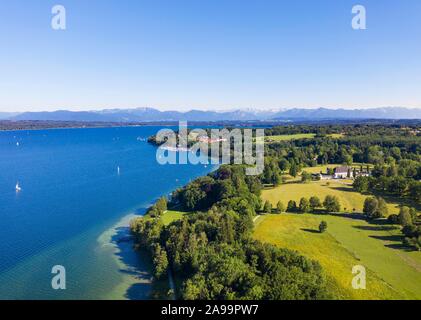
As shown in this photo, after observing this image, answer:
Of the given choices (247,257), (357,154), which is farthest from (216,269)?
(357,154)

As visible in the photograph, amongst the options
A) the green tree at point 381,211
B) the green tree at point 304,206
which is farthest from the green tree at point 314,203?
the green tree at point 381,211

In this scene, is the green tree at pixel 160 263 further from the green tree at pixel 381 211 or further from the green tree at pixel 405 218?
the green tree at pixel 381 211

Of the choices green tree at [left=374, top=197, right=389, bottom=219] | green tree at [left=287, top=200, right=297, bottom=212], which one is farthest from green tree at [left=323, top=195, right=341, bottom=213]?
green tree at [left=374, top=197, right=389, bottom=219]

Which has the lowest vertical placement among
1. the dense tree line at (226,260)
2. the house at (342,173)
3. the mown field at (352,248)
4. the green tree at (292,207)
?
the mown field at (352,248)

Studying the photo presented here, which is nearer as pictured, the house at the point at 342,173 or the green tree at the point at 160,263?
the green tree at the point at 160,263

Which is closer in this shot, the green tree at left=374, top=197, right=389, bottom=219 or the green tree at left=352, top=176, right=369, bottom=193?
the green tree at left=374, top=197, right=389, bottom=219

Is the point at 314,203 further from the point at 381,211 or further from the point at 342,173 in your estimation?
the point at 342,173

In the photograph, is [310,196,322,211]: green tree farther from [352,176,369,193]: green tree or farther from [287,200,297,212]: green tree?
[352,176,369,193]: green tree
